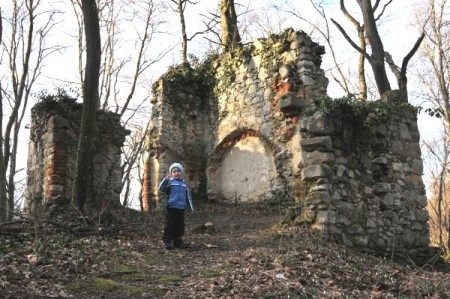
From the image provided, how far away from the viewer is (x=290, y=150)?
11.8m

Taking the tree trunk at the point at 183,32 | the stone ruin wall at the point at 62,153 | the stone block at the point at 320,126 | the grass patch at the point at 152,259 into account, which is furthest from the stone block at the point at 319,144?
the tree trunk at the point at 183,32

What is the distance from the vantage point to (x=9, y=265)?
201 inches

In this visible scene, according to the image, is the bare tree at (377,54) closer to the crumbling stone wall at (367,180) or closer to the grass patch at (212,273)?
the crumbling stone wall at (367,180)

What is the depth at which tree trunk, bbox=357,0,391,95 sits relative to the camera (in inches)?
471

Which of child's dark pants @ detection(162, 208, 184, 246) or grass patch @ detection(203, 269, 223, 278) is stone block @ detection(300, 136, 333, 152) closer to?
child's dark pants @ detection(162, 208, 184, 246)

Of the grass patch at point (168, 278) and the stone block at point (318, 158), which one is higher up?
the stone block at point (318, 158)

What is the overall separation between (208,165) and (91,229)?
257 inches

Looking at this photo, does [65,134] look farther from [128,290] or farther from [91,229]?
[128,290]

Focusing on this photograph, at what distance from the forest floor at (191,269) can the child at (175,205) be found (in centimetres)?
27

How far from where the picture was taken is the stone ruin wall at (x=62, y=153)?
10.8m

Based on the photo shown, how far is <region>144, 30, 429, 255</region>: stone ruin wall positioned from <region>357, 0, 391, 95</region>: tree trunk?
154 centimetres

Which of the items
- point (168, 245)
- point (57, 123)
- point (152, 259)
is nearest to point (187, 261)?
point (152, 259)

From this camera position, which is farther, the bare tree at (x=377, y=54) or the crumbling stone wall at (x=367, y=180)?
the bare tree at (x=377, y=54)

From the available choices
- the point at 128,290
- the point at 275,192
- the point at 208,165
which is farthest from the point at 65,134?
the point at 128,290
